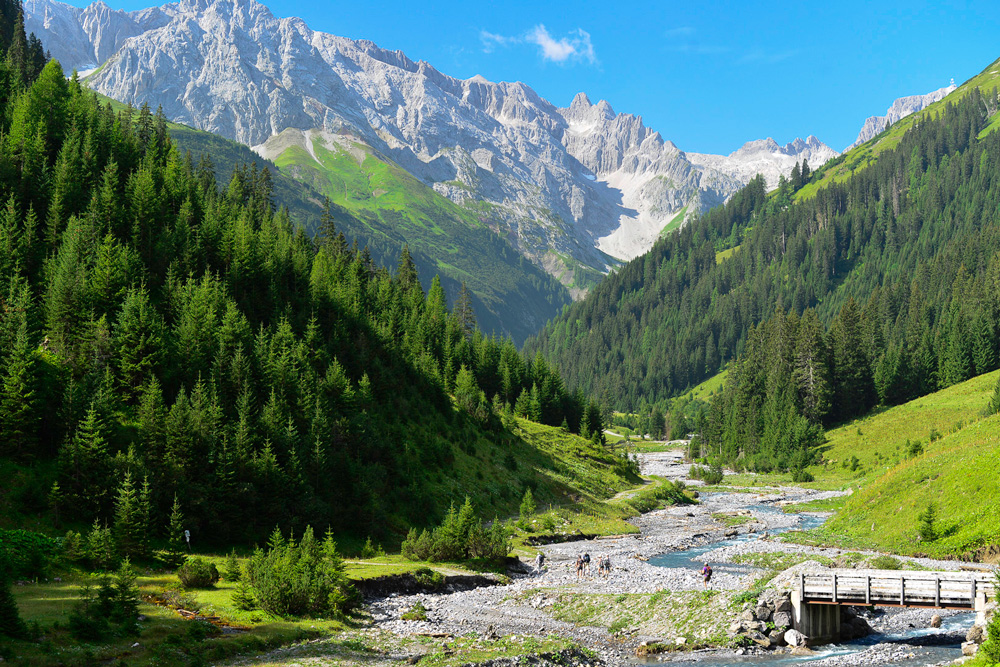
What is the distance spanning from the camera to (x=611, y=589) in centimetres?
4828

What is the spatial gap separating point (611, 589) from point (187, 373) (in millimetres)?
40219

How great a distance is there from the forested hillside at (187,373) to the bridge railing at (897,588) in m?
37.3

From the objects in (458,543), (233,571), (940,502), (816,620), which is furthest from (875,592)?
(233,571)

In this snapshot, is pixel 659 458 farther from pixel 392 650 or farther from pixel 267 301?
pixel 392 650

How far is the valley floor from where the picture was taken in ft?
111

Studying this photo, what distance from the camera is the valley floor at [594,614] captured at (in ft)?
111

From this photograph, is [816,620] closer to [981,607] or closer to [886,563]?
[981,607]

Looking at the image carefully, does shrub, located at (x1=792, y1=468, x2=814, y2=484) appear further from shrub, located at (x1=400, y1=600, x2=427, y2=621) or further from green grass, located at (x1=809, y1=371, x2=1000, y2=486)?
shrub, located at (x1=400, y1=600, x2=427, y2=621)

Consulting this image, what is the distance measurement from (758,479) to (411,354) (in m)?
75.3

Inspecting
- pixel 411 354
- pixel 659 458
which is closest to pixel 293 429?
pixel 411 354

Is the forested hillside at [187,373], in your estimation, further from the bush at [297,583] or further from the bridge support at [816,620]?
the bridge support at [816,620]

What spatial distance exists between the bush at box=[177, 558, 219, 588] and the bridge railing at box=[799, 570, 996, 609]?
34399 millimetres

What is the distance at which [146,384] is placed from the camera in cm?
5600

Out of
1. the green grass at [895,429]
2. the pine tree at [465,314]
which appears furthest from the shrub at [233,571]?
the pine tree at [465,314]
